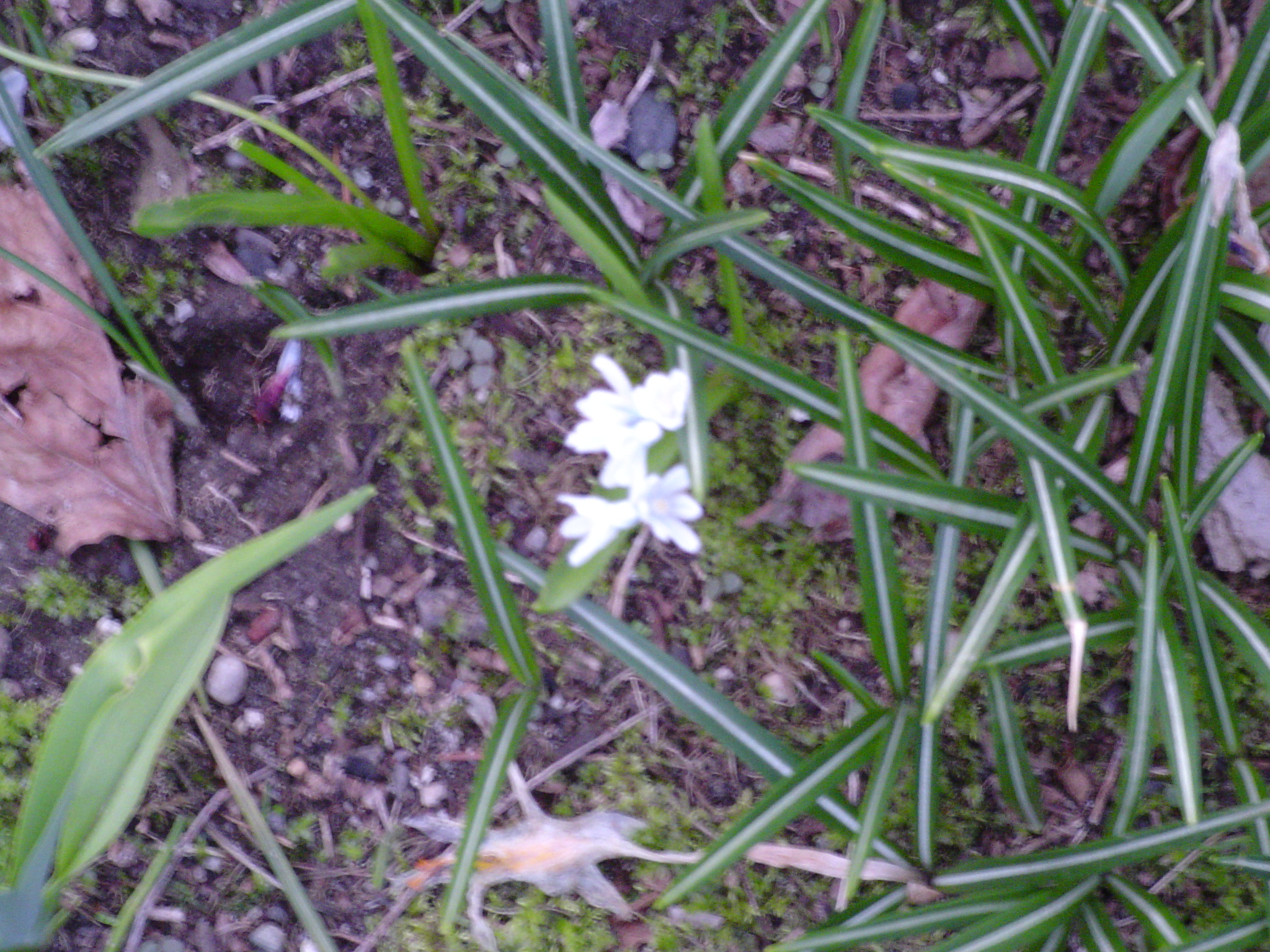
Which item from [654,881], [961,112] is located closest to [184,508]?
[654,881]

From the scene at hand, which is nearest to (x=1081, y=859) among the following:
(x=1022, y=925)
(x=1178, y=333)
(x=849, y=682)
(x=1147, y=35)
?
(x=1022, y=925)

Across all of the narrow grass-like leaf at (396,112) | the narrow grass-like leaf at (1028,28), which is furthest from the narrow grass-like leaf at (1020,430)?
the narrow grass-like leaf at (396,112)

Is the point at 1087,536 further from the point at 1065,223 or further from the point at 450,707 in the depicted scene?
the point at 450,707

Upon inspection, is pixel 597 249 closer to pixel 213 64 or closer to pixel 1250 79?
pixel 213 64

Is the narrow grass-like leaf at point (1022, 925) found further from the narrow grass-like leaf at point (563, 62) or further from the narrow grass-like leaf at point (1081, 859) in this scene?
the narrow grass-like leaf at point (563, 62)

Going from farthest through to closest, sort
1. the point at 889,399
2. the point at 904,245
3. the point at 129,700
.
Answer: the point at 889,399
the point at 904,245
the point at 129,700

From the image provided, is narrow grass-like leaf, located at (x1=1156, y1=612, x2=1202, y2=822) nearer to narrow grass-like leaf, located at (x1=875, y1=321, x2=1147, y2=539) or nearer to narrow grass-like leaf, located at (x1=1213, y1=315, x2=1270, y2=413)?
narrow grass-like leaf, located at (x1=875, y1=321, x2=1147, y2=539)

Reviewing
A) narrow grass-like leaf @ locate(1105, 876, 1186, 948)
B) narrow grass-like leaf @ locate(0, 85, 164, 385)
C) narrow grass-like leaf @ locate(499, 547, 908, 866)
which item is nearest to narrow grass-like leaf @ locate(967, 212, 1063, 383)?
narrow grass-like leaf @ locate(499, 547, 908, 866)
